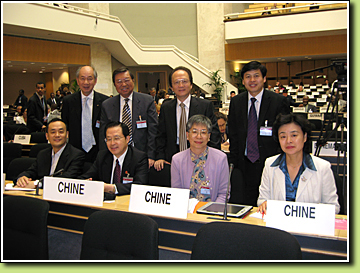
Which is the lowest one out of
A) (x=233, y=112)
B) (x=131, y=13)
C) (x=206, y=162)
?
(x=206, y=162)

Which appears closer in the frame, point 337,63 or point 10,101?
point 337,63

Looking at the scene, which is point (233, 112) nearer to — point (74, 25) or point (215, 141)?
point (215, 141)

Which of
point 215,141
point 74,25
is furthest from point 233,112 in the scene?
point 74,25

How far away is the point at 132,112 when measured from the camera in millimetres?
3043

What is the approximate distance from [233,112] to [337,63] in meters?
0.92

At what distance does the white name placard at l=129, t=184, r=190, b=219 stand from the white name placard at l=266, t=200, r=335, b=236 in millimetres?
470

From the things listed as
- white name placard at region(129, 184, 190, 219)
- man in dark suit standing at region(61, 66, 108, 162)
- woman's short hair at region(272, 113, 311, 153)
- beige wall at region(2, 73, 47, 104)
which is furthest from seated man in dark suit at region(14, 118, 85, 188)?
beige wall at region(2, 73, 47, 104)

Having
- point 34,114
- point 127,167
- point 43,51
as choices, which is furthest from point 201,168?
point 43,51

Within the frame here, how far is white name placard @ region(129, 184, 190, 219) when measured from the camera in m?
1.77

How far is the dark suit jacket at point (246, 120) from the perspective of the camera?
2691 millimetres

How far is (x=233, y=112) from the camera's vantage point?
2871 mm

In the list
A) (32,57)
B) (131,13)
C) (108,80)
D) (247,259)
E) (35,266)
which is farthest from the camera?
(131,13)

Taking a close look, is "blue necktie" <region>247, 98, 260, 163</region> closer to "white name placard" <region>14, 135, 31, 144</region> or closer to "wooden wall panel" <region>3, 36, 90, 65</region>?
"white name placard" <region>14, 135, 31, 144</region>

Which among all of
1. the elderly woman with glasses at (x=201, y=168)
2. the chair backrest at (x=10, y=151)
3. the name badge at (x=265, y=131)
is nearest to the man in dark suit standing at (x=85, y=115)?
the elderly woman with glasses at (x=201, y=168)
